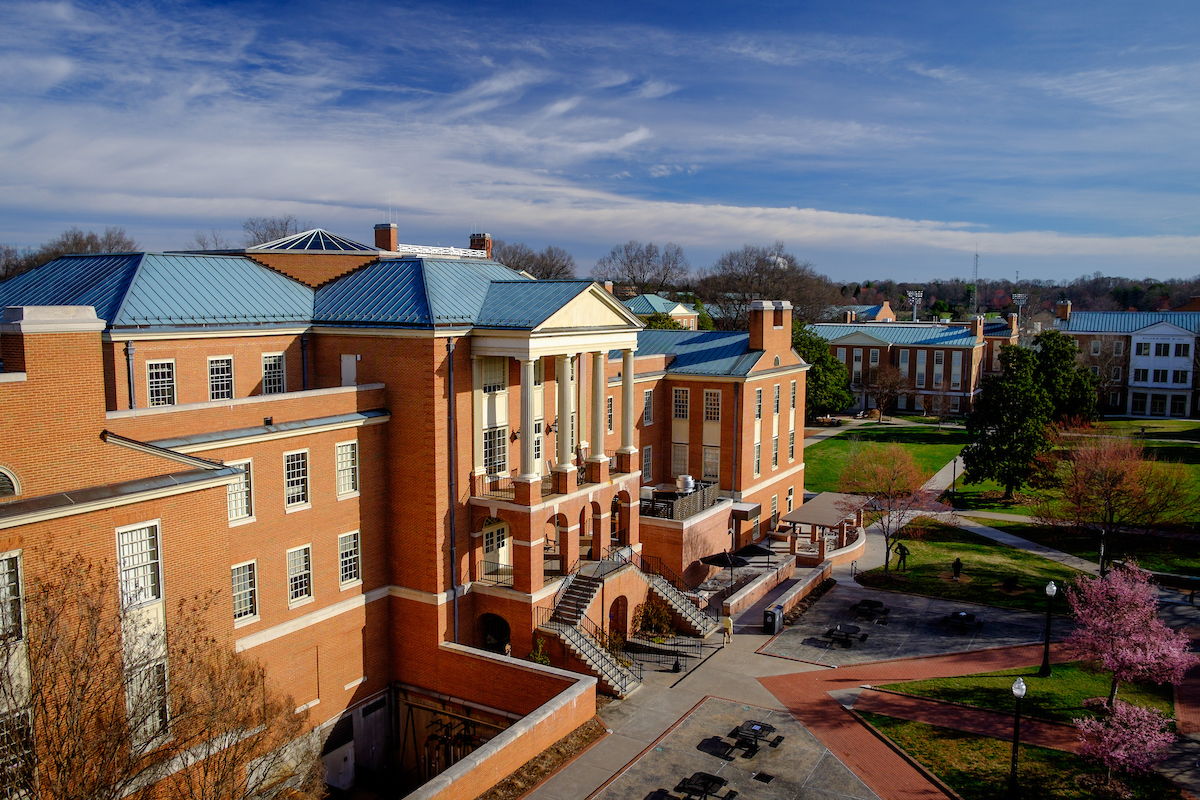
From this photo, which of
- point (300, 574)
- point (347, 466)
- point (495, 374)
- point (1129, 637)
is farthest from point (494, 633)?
point (1129, 637)

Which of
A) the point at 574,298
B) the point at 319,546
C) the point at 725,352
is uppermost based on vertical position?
the point at 574,298

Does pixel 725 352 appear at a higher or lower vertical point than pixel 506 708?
higher

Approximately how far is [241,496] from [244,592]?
9.27 feet

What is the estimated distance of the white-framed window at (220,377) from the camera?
2652cm

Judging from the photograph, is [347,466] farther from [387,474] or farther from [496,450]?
[496,450]

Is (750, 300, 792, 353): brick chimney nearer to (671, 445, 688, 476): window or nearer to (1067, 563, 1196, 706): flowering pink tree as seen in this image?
(671, 445, 688, 476): window

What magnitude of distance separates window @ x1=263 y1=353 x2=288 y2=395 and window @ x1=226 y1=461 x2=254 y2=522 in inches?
207

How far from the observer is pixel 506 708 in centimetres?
2639

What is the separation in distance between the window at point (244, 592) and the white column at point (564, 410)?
10845 millimetres

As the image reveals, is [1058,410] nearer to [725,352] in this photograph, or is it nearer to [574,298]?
[725,352]

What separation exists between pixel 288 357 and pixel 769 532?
93.9ft

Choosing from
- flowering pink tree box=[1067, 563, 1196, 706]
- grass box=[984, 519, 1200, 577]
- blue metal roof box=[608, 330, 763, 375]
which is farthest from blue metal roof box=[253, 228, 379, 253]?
grass box=[984, 519, 1200, 577]

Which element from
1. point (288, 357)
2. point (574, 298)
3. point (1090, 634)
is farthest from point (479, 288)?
point (1090, 634)

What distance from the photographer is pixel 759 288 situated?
11781 centimetres
